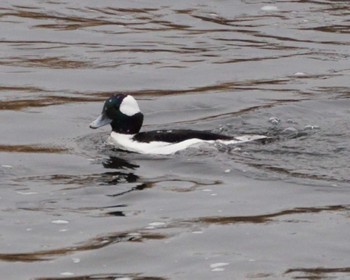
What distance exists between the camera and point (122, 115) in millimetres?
14328

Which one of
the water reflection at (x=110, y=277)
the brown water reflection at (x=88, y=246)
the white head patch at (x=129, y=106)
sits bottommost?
the water reflection at (x=110, y=277)

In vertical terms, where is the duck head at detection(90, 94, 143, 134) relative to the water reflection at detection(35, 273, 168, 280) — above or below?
above

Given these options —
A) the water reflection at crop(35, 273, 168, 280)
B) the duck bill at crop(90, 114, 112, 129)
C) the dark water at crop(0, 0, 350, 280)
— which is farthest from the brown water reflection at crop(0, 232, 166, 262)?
the duck bill at crop(90, 114, 112, 129)

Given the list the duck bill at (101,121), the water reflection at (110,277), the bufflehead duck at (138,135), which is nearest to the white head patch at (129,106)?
the bufflehead duck at (138,135)

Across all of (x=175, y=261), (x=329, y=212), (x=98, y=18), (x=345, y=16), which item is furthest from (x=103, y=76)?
(x=175, y=261)

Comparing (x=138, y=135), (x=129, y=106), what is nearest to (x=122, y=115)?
(x=129, y=106)

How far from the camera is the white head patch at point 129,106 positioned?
14.3m

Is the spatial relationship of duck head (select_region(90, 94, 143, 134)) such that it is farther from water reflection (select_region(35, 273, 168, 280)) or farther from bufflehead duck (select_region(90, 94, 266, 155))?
water reflection (select_region(35, 273, 168, 280))

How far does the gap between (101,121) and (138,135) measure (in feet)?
1.54

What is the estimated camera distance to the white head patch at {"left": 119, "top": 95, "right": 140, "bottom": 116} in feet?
46.8

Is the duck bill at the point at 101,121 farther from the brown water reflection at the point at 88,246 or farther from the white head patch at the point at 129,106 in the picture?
the brown water reflection at the point at 88,246

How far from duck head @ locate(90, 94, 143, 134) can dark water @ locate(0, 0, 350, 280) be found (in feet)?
0.88

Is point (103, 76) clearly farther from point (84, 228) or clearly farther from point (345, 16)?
point (84, 228)

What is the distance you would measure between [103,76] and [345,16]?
5588 millimetres
